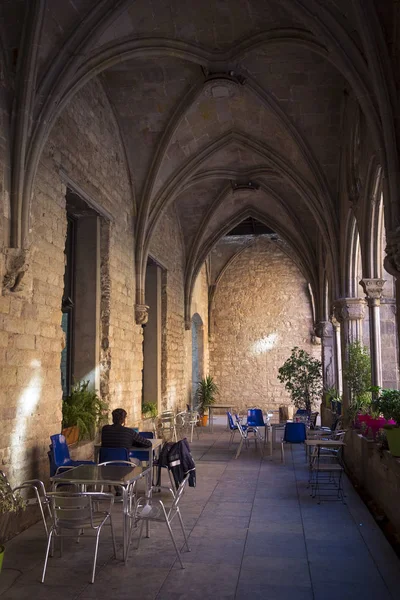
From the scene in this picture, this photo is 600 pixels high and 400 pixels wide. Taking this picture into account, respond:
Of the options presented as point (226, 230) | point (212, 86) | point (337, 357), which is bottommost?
point (337, 357)

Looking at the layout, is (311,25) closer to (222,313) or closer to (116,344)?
(116,344)

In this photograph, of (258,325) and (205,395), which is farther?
(258,325)

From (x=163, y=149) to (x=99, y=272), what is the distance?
8.43 feet

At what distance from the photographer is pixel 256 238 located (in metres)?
17.9

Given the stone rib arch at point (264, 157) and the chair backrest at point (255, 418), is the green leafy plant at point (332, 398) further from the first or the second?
the stone rib arch at point (264, 157)

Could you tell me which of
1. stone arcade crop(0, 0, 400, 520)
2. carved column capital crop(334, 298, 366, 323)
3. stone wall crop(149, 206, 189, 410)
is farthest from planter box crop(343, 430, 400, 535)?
stone wall crop(149, 206, 189, 410)

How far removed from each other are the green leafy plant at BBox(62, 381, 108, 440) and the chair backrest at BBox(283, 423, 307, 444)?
8.62 feet

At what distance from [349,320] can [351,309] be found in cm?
19

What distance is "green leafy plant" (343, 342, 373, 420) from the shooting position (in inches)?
321

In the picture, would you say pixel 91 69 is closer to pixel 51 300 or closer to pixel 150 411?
pixel 51 300

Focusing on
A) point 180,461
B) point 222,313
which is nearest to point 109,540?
point 180,461

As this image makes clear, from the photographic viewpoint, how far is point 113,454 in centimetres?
511

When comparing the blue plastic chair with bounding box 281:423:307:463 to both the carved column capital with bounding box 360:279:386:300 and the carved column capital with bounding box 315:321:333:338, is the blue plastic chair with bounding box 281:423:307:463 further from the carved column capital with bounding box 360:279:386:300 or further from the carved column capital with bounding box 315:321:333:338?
the carved column capital with bounding box 315:321:333:338

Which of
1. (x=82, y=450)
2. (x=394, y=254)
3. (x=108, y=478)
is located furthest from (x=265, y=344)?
(x=108, y=478)
